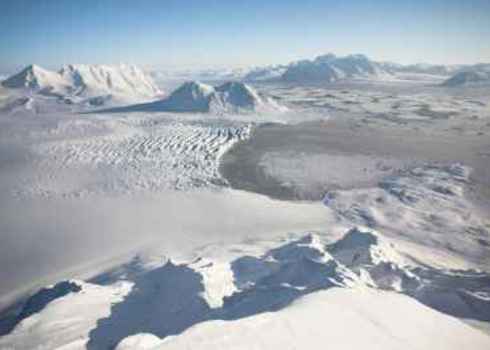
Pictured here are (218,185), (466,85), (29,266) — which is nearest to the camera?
(29,266)

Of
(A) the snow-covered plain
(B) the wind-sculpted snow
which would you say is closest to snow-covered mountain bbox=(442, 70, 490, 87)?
(A) the snow-covered plain

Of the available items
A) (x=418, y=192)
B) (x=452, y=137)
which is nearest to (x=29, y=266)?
(x=418, y=192)

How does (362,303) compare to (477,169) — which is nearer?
(362,303)

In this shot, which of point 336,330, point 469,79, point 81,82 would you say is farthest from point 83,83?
point 469,79

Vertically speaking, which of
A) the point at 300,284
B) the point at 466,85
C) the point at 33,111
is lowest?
the point at 300,284

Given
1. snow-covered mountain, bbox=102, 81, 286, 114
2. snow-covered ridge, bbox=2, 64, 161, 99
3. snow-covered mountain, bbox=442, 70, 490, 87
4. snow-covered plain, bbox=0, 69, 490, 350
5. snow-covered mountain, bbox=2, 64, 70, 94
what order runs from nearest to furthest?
snow-covered plain, bbox=0, 69, 490, 350 < snow-covered mountain, bbox=102, 81, 286, 114 < snow-covered ridge, bbox=2, 64, 161, 99 < snow-covered mountain, bbox=2, 64, 70, 94 < snow-covered mountain, bbox=442, 70, 490, 87

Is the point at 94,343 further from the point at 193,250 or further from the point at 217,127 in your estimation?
the point at 217,127

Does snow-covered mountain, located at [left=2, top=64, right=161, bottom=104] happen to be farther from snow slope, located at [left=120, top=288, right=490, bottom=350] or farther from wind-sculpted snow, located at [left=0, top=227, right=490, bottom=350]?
snow slope, located at [left=120, top=288, right=490, bottom=350]
